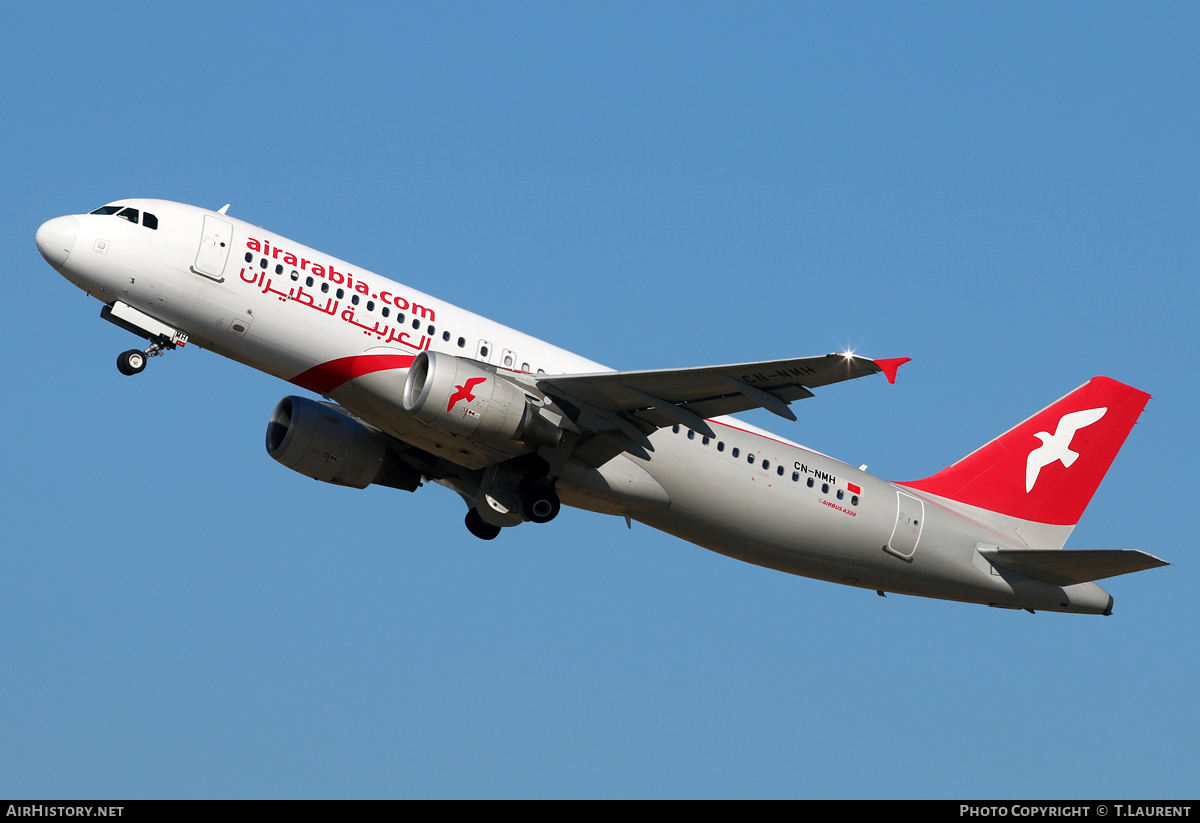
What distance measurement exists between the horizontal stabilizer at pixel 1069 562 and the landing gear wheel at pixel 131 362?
789 inches

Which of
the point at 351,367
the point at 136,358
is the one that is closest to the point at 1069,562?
the point at 351,367

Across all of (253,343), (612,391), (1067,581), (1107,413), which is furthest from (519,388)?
(1107,413)

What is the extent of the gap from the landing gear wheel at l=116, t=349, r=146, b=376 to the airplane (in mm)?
54

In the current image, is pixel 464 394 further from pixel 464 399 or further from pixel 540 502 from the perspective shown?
pixel 540 502

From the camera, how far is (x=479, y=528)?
33469 millimetres

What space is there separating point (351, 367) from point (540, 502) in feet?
16.4

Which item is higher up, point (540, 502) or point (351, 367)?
point (351, 367)

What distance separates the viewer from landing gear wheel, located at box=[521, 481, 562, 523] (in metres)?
28.3

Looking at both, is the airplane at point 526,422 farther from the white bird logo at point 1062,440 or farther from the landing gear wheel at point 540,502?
the white bird logo at point 1062,440

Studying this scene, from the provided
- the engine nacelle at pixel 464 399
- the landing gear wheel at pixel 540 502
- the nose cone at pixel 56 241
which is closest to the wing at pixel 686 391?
the engine nacelle at pixel 464 399

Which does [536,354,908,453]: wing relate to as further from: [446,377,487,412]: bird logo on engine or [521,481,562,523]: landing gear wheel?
[446,377,487,412]: bird logo on engine
